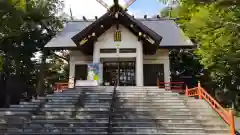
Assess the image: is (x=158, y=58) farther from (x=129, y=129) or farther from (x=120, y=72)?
(x=129, y=129)

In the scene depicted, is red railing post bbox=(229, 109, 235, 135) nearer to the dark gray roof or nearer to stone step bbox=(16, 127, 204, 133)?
stone step bbox=(16, 127, 204, 133)

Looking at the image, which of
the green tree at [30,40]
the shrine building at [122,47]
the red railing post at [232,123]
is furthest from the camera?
the green tree at [30,40]

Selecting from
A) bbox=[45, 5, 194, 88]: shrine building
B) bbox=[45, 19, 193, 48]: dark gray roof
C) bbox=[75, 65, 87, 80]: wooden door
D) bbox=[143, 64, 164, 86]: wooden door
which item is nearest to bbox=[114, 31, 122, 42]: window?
bbox=[45, 5, 194, 88]: shrine building

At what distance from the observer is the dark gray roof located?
796 inches

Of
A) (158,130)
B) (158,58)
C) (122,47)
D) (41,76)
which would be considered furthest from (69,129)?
(41,76)

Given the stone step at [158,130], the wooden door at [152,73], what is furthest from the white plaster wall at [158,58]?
the stone step at [158,130]

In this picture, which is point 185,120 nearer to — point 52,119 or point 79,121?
point 79,121

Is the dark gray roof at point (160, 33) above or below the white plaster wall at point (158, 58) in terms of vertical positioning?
above

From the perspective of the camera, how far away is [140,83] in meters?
18.2

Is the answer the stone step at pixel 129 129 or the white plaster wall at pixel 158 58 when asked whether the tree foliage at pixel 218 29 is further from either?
the stone step at pixel 129 129

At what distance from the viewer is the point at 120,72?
68.2 ft

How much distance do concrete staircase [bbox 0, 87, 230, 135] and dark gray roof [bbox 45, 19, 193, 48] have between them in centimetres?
716

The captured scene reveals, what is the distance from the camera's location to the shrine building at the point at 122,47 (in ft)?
59.7

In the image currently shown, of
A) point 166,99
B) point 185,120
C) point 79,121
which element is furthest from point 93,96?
point 185,120
